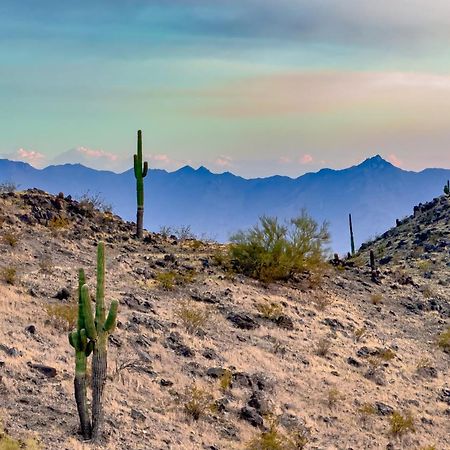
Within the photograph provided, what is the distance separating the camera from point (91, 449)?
11.6m

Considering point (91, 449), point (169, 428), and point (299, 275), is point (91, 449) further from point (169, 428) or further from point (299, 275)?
point (299, 275)

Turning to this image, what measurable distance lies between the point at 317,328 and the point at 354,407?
5.26m

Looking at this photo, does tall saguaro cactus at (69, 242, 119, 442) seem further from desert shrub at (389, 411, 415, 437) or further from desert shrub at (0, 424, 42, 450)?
desert shrub at (389, 411, 415, 437)

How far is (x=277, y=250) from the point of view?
26.7m

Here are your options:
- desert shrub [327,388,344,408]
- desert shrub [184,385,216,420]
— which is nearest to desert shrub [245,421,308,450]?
desert shrub [184,385,216,420]

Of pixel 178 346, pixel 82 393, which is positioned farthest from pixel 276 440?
pixel 82 393

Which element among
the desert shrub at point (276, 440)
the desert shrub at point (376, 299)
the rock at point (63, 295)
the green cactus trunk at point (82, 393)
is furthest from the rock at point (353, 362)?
the green cactus trunk at point (82, 393)

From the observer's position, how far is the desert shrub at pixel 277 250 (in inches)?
1035

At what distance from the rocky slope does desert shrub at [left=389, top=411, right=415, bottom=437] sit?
14 centimetres

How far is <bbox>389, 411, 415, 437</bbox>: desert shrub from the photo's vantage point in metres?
16.6

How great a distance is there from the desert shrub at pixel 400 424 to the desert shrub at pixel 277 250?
32.1ft

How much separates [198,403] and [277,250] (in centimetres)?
1277

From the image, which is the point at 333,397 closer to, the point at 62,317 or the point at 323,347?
the point at 323,347

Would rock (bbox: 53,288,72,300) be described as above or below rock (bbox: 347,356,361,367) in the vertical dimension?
above
